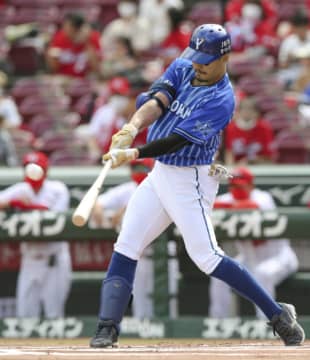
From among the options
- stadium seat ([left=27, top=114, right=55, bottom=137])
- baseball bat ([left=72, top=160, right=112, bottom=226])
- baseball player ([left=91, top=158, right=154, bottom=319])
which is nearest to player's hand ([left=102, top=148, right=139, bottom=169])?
baseball bat ([left=72, top=160, right=112, bottom=226])

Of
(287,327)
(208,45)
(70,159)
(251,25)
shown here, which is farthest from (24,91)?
(287,327)

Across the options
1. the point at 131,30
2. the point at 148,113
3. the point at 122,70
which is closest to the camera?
the point at 148,113

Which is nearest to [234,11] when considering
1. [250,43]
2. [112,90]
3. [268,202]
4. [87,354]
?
[250,43]

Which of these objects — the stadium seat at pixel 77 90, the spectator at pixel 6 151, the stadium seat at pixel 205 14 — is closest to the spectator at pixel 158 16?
the stadium seat at pixel 205 14

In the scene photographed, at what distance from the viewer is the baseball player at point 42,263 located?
31.7 feet

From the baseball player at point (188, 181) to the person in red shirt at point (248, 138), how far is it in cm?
442

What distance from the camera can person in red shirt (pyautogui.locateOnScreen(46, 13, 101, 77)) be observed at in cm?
1344

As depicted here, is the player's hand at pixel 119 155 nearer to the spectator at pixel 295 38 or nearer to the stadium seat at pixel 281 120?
the stadium seat at pixel 281 120

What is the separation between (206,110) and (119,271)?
0.94 metres

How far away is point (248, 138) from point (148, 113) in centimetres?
479

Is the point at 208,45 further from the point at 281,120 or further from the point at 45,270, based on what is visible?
the point at 281,120

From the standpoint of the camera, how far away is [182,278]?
9.77m

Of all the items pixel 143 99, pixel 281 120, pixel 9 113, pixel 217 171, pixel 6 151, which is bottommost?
pixel 6 151

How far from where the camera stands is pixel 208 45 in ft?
20.6
